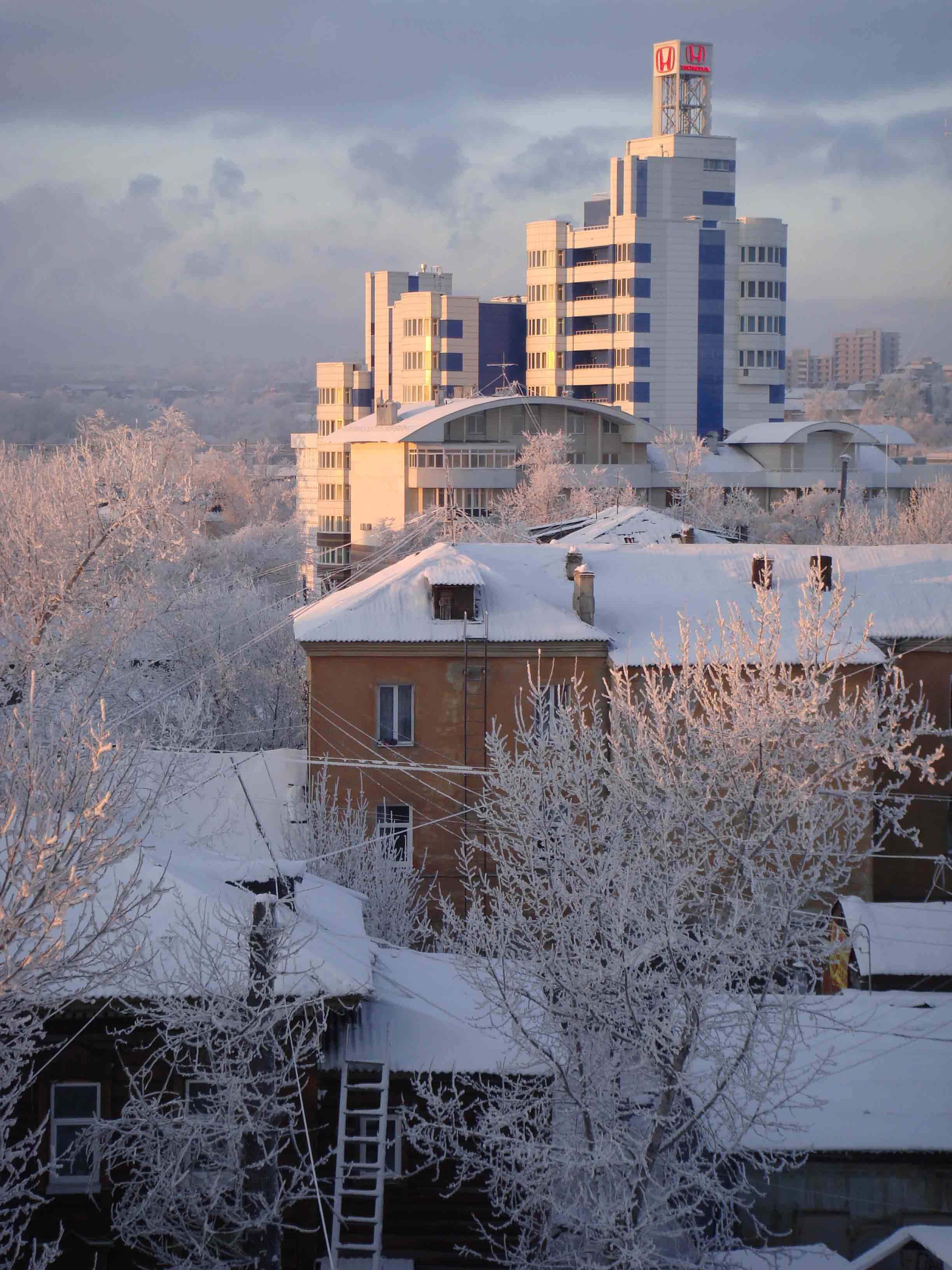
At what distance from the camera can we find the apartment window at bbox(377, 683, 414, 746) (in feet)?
72.9

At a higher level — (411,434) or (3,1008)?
(411,434)

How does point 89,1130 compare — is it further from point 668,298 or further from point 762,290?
point 762,290

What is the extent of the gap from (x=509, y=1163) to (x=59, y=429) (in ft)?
434

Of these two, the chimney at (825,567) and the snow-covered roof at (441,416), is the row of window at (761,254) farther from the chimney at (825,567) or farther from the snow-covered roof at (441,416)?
the chimney at (825,567)

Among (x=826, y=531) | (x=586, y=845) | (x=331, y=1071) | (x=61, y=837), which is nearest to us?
(x=61, y=837)

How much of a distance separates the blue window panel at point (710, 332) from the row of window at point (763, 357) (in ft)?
7.41

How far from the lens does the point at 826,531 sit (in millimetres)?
44406

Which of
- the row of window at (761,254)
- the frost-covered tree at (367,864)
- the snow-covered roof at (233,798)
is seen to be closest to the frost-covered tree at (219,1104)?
the frost-covered tree at (367,864)

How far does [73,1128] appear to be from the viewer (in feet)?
41.8

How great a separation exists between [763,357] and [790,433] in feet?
70.2

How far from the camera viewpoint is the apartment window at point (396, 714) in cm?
2223

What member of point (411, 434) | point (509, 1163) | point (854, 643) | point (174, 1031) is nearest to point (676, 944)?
point (509, 1163)

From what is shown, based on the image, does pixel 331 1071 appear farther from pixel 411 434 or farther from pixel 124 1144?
pixel 411 434

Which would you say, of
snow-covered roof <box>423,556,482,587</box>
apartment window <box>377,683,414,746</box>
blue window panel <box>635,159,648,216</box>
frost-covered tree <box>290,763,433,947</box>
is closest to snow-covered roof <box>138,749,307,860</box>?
frost-covered tree <box>290,763,433,947</box>
